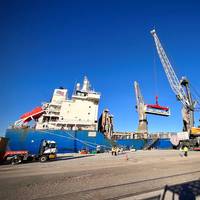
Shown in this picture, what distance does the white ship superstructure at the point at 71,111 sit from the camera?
135 feet

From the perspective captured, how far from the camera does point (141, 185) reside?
8445mm

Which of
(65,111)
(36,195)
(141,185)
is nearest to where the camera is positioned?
(36,195)

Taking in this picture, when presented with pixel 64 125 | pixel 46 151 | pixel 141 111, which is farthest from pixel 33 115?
pixel 141 111

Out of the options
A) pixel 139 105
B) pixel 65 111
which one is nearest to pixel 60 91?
pixel 65 111

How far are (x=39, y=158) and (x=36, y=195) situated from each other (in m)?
16.0

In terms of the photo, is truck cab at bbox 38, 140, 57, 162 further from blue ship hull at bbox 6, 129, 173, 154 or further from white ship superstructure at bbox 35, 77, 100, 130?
white ship superstructure at bbox 35, 77, 100, 130

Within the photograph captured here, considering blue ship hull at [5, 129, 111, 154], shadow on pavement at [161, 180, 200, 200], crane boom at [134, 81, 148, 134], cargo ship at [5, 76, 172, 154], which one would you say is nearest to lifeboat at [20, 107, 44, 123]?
cargo ship at [5, 76, 172, 154]

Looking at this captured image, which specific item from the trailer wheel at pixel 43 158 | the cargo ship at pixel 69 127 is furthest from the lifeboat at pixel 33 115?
the trailer wheel at pixel 43 158

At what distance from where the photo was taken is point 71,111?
43125 mm

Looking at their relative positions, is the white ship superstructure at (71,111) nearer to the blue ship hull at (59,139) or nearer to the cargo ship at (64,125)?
the cargo ship at (64,125)

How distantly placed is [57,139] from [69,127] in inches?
221

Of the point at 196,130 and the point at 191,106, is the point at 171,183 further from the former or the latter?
the point at 191,106

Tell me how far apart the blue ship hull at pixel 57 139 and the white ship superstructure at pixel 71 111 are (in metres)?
3.42

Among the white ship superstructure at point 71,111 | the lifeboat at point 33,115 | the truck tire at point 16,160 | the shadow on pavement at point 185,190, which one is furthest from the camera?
the lifeboat at point 33,115
